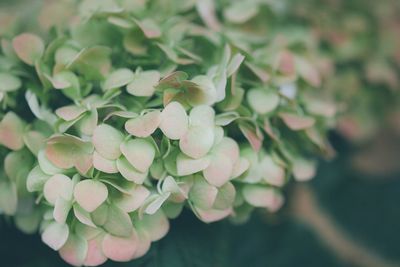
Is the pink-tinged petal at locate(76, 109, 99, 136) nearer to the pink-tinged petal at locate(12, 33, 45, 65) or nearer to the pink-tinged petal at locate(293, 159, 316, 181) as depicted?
the pink-tinged petal at locate(12, 33, 45, 65)

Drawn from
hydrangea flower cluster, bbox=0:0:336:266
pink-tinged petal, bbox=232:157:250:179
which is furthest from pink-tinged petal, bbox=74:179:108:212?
pink-tinged petal, bbox=232:157:250:179

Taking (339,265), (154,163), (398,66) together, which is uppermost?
(154,163)

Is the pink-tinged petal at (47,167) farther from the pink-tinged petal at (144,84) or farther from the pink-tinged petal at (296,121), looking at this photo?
the pink-tinged petal at (296,121)

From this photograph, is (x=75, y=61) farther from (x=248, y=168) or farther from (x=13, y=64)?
(x=248, y=168)

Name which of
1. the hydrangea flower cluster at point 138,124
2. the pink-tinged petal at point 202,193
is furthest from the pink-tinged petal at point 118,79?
the pink-tinged petal at point 202,193

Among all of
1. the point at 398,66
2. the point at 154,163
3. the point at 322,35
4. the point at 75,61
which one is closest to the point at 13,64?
the point at 75,61

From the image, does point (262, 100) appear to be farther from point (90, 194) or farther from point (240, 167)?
point (90, 194)
